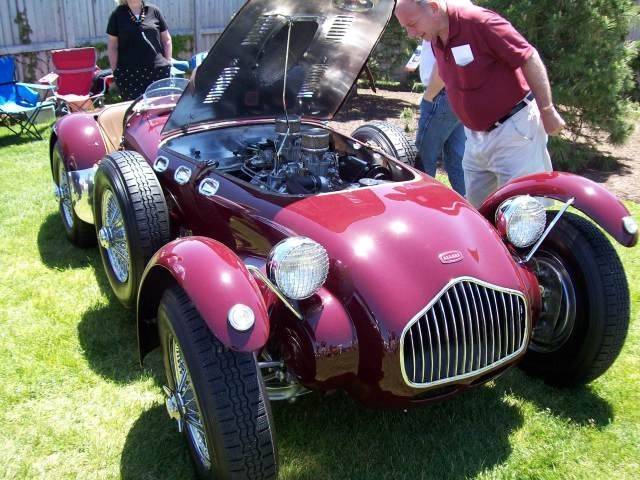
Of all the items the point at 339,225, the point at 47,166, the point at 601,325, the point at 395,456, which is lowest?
the point at 47,166

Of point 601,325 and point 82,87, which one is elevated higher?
point 601,325

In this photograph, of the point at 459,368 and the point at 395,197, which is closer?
the point at 459,368

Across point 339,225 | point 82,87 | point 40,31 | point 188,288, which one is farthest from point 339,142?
point 40,31

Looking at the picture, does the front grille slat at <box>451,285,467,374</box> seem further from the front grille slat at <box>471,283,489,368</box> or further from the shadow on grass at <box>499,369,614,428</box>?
the shadow on grass at <box>499,369,614,428</box>

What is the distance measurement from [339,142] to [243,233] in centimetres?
113

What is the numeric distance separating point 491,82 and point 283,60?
1190 mm

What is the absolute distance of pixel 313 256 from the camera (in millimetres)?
2309

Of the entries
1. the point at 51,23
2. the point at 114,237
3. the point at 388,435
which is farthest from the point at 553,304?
the point at 51,23

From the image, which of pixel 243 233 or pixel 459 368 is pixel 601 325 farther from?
pixel 243 233

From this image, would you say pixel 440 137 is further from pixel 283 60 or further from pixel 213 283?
pixel 213 283

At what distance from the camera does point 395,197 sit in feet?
9.29

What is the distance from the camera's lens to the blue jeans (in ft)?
15.7

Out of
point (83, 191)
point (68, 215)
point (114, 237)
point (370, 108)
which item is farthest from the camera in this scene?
point (370, 108)

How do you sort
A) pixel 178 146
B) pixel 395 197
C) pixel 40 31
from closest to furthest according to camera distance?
pixel 395 197
pixel 178 146
pixel 40 31
